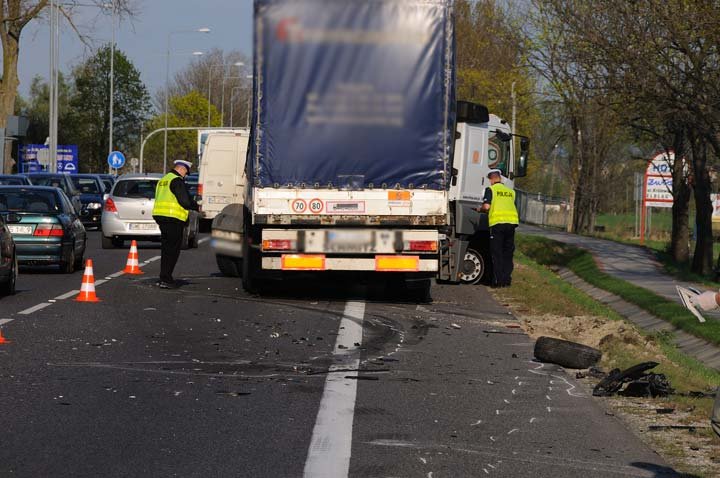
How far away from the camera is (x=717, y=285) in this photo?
23656 millimetres

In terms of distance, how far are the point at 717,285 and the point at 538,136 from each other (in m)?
37.6

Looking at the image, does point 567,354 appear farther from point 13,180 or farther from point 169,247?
point 13,180

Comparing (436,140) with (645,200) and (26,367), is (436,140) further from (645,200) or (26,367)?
(645,200)

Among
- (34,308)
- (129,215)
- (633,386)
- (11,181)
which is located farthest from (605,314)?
(11,181)

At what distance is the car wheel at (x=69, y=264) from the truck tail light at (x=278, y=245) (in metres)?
6.12

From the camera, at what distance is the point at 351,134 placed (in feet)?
51.9

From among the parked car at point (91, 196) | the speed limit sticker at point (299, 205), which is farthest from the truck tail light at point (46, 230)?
the parked car at point (91, 196)

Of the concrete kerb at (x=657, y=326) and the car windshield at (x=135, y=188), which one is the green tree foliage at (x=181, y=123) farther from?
the concrete kerb at (x=657, y=326)

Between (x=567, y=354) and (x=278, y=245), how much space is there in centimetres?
551

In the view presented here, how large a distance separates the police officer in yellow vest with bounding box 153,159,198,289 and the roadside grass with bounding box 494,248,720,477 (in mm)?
4749

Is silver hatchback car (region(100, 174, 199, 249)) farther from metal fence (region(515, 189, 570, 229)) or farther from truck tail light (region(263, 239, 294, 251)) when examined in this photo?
metal fence (region(515, 189, 570, 229))

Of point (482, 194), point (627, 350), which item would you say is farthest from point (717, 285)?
point (627, 350)

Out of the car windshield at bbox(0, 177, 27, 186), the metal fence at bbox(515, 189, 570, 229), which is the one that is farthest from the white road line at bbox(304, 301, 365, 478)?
the metal fence at bbox(515, 189, 570, 229)

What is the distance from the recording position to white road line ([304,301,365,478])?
6.77 m
